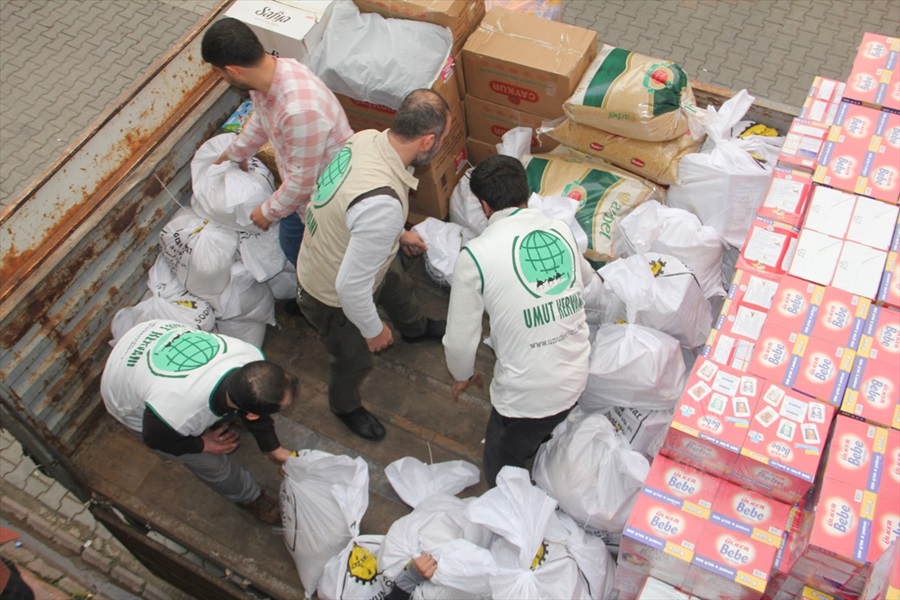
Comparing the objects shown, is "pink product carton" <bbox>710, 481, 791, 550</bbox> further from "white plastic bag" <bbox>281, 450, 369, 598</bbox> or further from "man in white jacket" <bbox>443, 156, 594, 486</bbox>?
"white plastic bag" <bbox>281, 450, 369, 598</bbox>

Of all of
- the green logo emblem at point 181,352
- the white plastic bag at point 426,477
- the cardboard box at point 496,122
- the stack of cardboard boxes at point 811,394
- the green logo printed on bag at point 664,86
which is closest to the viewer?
the stack of cardboard boxes at point 811,394

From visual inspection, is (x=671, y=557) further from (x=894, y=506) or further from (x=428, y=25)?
(x=428, y=25)

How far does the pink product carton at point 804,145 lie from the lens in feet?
10.1

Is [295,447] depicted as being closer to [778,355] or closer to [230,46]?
[230,46]

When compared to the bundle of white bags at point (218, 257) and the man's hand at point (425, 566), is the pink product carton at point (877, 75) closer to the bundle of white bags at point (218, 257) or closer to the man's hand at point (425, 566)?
the man's hand at point (425, 566)

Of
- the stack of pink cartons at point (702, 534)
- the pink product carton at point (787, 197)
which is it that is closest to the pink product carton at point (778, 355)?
the stack of pink cartons at point (702, 534)

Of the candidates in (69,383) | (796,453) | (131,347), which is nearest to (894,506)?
(796,453)

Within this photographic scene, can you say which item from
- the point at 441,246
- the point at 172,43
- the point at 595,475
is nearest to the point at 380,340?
the point at 441,246

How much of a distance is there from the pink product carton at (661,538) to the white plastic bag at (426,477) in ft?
2.90

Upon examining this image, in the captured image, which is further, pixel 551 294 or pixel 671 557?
pixel 551 294

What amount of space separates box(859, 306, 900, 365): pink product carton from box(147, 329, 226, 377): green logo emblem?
2.26 m

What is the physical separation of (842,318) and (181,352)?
2.36 metres

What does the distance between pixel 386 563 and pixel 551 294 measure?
1158mm

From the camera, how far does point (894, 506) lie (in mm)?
2156
